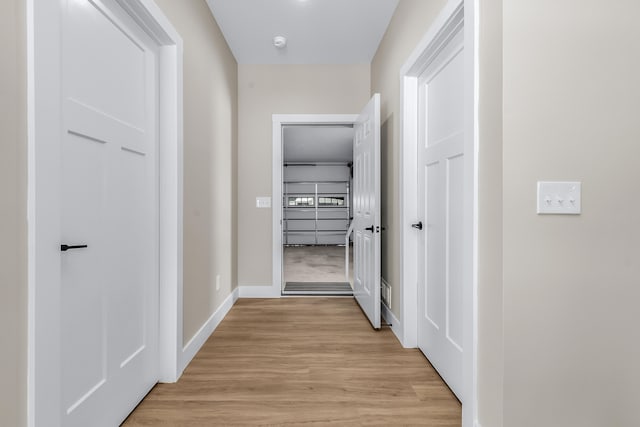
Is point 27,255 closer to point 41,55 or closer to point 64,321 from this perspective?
point 64,321

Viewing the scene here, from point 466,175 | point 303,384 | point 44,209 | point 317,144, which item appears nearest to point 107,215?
point 44,209

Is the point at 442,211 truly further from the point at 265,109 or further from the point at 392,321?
the point at 265,109

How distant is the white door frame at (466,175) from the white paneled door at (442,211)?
0.05 metres

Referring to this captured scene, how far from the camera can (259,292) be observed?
153 inches

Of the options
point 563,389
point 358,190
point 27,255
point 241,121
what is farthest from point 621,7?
point 241,121

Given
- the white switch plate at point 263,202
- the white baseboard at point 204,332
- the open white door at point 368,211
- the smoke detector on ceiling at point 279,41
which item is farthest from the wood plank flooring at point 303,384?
the smoke detector on ceiling at point 279,41

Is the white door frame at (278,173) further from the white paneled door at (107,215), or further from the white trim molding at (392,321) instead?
the white paneled door at (107,215)

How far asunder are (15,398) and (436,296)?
200 centimetres

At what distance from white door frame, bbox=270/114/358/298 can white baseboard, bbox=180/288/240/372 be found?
489 millimetres

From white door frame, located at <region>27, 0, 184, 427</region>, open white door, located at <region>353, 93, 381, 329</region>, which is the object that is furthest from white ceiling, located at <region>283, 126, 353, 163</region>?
white door frame, located at <region>27, 0, 184, 427</region>

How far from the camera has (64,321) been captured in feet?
4.11

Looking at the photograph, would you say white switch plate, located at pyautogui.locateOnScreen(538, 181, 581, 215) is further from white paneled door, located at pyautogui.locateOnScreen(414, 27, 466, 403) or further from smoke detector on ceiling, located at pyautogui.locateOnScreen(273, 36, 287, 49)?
smoke detector on ceiling, located at pyautogui.locateOnScreen(273, 36, 287, 49)

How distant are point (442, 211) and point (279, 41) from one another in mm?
2299

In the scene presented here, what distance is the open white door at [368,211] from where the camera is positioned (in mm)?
2867
